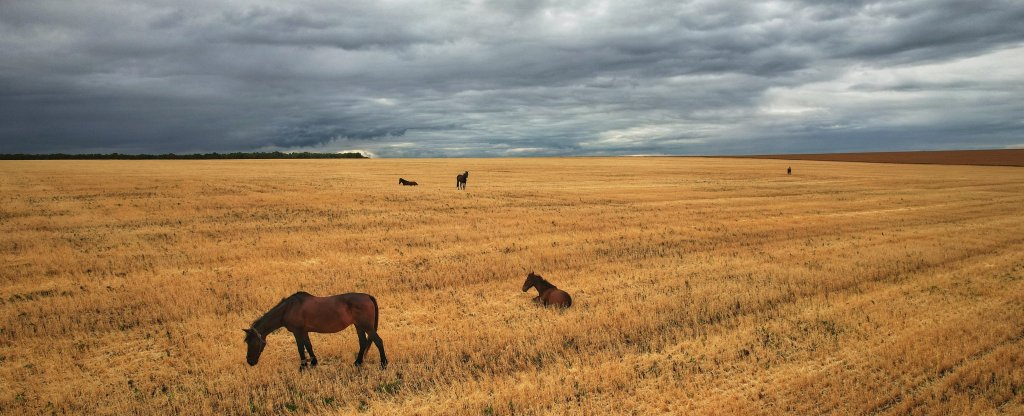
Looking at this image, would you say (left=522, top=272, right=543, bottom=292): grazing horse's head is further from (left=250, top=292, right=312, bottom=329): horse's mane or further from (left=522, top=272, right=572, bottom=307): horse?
(left=250, top=292, right=312, bottom=329): horse's mane

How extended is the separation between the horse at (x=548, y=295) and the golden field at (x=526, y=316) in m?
0.38

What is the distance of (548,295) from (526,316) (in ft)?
2.97

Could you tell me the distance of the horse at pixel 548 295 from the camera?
11625 mm

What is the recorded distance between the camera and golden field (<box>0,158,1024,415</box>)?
302 inches

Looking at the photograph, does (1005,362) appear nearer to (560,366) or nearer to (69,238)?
(560,366)

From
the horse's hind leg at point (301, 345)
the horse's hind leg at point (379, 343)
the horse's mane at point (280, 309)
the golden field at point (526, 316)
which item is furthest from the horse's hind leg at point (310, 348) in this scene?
the horse's hind leg at point (379, 343)

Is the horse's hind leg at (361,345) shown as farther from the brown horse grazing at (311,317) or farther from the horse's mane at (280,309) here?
the horse's mane at (280,309)

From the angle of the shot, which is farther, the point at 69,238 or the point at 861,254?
the point at 69,238

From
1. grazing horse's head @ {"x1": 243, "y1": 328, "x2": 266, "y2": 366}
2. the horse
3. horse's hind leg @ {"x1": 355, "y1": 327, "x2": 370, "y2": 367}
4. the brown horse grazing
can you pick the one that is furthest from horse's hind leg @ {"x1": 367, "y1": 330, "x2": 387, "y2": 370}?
the horse

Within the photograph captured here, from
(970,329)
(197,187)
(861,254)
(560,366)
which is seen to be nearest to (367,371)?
(560,366)

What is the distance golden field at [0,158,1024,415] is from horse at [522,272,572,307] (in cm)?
38

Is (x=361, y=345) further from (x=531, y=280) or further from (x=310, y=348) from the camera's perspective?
(x=531, y=280)

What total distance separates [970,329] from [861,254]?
753 centimetres

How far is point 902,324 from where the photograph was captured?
10.4 m
